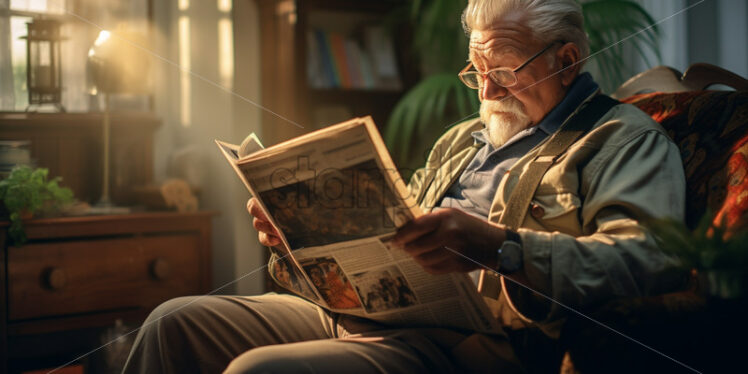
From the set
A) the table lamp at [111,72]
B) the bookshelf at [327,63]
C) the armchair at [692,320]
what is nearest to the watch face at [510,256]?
the armchair at [692,320]

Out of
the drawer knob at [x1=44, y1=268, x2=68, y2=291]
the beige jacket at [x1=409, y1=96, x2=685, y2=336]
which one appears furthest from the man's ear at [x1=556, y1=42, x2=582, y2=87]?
the drawer knob at [x1=44, y1=268, x2=68, y2=291]

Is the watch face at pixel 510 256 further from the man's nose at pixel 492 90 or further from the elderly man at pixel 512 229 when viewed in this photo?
the man's nose at pixel 492 90

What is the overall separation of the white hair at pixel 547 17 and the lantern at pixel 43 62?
1.39 meters

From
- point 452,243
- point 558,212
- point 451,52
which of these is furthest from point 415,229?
point 451,52

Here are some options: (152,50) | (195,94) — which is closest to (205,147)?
(195,94)

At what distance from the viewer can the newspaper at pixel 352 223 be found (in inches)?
26.2

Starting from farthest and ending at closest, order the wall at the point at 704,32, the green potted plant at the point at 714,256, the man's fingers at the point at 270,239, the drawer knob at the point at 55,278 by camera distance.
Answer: the drawer knob at the point at 55,278 < the wall at the point at 704,32 < the man's fingers at the point at 270,239 < the green potted plant at the point at 714,256

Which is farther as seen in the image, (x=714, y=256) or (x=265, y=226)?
(x=265, y=226)

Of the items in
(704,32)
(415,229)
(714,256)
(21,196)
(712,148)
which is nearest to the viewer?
(714,256)

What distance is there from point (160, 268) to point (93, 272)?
18cm

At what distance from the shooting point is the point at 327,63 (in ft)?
6.61

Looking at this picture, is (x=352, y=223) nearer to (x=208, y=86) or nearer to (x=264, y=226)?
(x=264, y=226)

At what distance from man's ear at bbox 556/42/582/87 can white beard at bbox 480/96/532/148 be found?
8 cm

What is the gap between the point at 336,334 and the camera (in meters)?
0.91
